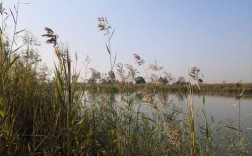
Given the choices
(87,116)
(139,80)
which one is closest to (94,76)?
(139,80)

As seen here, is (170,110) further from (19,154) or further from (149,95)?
(19,154)

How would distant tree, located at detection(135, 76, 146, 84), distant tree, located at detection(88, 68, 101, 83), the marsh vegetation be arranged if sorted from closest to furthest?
the marsh vegetation, distant tree, located at detection(135, 76, 146, 84), distant tree, located at detection(88, 68, 101, 83)

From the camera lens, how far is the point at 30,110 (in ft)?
10.6

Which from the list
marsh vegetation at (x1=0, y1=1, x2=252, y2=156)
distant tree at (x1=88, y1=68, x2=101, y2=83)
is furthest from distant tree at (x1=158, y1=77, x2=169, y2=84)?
distant tree at (x1=88, y1=68, x2=101, y2=83)

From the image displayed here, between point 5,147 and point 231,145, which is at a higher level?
point 5,147

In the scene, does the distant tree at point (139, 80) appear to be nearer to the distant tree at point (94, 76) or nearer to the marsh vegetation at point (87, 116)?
the marsh vegetation at point (87, 116)

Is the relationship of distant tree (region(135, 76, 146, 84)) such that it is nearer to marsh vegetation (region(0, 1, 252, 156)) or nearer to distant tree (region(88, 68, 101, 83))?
marsh vegetation (region(0, 1, 252, 156))

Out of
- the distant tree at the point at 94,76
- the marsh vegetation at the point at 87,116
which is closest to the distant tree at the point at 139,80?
the marsh vegetation at the point at 87,116

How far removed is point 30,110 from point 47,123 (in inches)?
17.0

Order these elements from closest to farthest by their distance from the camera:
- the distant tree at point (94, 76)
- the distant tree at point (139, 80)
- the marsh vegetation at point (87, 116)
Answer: the marsh vegetation at point (87, 116) < the distant tree at point (139, 80) < the distant tree at point (94, 76)

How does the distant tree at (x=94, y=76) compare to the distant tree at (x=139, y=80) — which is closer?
the distant tree at (x=139, y=80)

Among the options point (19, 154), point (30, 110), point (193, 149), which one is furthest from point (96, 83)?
point (193, 149)

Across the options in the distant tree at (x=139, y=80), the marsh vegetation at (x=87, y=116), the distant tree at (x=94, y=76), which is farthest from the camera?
the distant tree at (x=94, y=76)

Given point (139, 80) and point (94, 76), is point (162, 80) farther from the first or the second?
point (94, 76)
